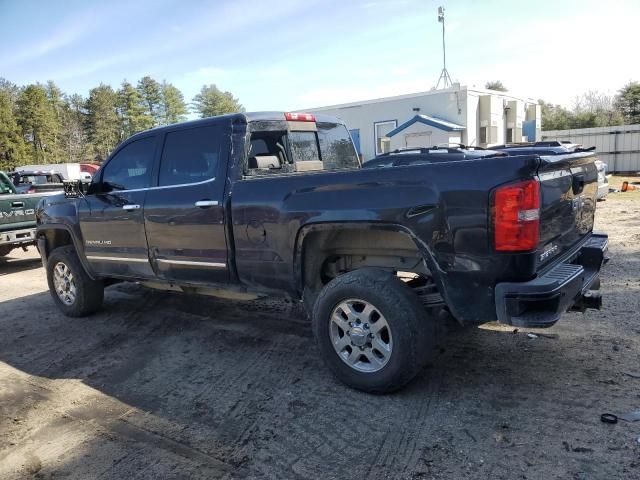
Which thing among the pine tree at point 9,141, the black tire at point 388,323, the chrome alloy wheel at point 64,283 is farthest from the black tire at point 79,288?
the pine tree at point 9,141

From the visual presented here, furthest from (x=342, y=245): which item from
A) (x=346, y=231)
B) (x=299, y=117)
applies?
→ (x=299, y=117)

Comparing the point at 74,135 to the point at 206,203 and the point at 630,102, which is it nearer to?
the point at 630,102

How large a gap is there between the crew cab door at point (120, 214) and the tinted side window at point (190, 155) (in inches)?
9.4

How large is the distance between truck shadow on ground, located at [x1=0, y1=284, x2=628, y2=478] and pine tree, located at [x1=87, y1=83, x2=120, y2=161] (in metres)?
66.4

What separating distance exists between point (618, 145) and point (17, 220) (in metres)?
25.0

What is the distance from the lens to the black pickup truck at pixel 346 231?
3.07 metres

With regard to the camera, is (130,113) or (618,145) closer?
(618,145)

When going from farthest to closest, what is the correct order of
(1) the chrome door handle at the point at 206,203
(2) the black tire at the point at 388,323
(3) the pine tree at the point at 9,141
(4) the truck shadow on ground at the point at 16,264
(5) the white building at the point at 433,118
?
(3) the pine tree at the point at 9,141
(5) the white building at the point at 433,118
(4) the truck shadow on ground at the point at 16,264
(1) the chrome door handle at the point at 206,203
(2) the black tire at the point at 388,323

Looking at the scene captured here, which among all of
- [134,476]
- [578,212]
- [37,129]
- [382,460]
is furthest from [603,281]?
[37,129]

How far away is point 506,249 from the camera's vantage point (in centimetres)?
303

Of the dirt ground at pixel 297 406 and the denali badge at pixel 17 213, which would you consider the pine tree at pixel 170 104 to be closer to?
the denali badge at pixel 17 213

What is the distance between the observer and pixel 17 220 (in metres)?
9.62

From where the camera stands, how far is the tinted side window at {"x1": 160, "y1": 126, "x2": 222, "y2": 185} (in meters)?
4.52

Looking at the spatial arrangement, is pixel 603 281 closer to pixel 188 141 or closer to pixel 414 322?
pixel 414 322
